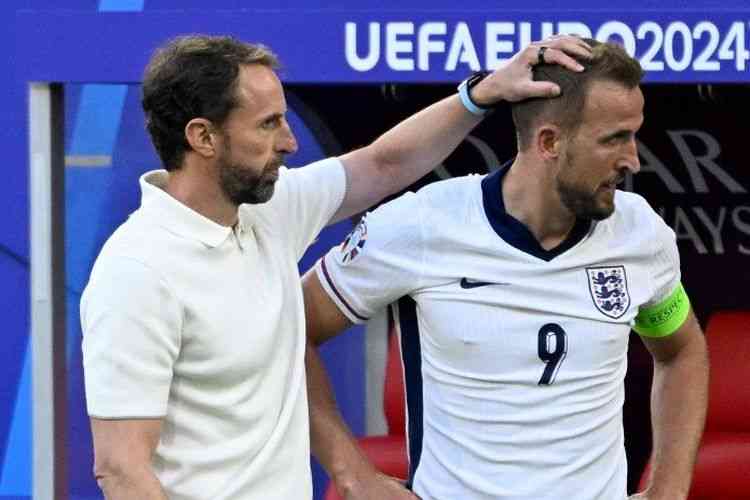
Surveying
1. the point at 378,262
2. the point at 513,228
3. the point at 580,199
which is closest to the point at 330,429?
the point at 378,262

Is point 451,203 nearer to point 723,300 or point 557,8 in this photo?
point 557,8

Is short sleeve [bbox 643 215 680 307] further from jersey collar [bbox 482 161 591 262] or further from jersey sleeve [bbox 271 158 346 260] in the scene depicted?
jersey sleeve [bbox 271 158 346 260]

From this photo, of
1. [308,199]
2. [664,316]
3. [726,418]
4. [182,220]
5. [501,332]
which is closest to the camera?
[182,220]

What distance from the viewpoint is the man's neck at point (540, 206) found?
2.63 m

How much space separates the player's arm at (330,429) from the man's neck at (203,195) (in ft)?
1.12

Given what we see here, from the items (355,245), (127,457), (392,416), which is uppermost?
(355,245)

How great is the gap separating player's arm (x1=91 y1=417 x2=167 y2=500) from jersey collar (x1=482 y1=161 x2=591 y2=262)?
2.11 ft

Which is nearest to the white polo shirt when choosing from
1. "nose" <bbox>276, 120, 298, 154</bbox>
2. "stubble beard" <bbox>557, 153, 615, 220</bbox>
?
"nose" <bbox>276, 120, 298, 154</bbox>

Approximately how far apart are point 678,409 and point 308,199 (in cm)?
73

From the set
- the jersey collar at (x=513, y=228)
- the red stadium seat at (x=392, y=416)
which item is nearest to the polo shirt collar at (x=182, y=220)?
the jersey collar at (x=513, y=228)

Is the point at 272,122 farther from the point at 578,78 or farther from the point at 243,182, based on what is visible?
the point at 578,78

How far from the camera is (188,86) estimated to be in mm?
2412

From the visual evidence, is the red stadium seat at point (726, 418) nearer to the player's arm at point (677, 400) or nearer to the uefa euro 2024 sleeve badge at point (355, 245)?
the player's arm at point (677, 400)

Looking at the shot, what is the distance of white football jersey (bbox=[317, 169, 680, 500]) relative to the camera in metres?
2.54
